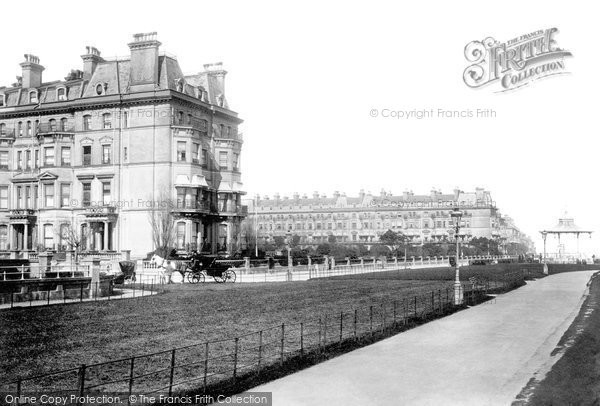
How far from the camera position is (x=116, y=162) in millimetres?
56219

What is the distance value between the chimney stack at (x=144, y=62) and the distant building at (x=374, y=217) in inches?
2986

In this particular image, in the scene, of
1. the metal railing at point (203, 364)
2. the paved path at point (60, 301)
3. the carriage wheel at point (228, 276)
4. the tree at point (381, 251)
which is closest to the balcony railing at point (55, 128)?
the carriage wheel at point (228, 276)

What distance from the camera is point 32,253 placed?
5547cm

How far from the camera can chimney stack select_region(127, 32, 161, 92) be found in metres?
55.3

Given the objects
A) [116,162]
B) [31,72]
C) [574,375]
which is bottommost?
[574,375]

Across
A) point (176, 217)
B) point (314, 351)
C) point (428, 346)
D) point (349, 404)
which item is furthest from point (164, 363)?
point (176, 217)

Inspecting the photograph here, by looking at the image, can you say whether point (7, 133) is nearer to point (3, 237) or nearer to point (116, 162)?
point (3, 237)

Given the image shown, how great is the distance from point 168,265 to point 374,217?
97015mm

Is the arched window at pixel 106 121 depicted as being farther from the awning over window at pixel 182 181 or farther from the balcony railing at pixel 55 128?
the awning over window at pixel 182 181

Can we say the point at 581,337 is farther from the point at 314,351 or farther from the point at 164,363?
the point at 164,363

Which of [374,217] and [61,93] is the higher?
[61,93]

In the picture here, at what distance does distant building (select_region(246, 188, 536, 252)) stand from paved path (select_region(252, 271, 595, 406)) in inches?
4434

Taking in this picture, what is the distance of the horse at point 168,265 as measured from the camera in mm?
41344

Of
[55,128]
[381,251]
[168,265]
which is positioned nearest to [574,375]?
[168,265]
